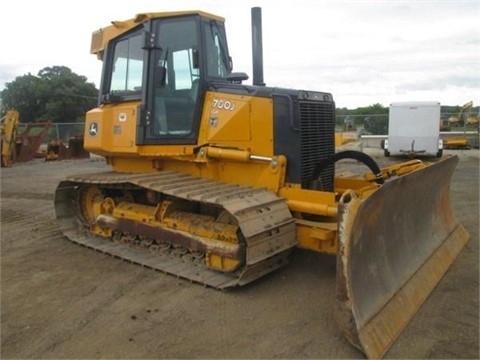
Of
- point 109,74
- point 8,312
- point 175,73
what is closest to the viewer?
point 8,312

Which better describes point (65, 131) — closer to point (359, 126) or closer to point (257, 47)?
point (359, 126)

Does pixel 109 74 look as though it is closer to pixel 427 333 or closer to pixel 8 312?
pixel 8 312

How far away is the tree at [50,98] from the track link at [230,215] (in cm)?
3809

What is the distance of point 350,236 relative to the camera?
349 centimetres

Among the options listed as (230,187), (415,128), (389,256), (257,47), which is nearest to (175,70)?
(257,47)

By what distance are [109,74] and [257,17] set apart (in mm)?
2521

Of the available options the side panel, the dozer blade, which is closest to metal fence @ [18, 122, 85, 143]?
the side panel

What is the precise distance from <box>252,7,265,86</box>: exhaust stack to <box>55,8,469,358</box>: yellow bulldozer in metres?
0.01

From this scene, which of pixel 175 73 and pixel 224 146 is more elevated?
pixel 175 73

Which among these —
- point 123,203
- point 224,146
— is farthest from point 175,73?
point 123,203

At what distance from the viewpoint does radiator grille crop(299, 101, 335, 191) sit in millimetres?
5293

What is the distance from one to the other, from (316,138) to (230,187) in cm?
117

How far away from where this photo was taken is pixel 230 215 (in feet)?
16.0

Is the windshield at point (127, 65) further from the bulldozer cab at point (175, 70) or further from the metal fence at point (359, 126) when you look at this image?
the metal fence at point (359, 126)
